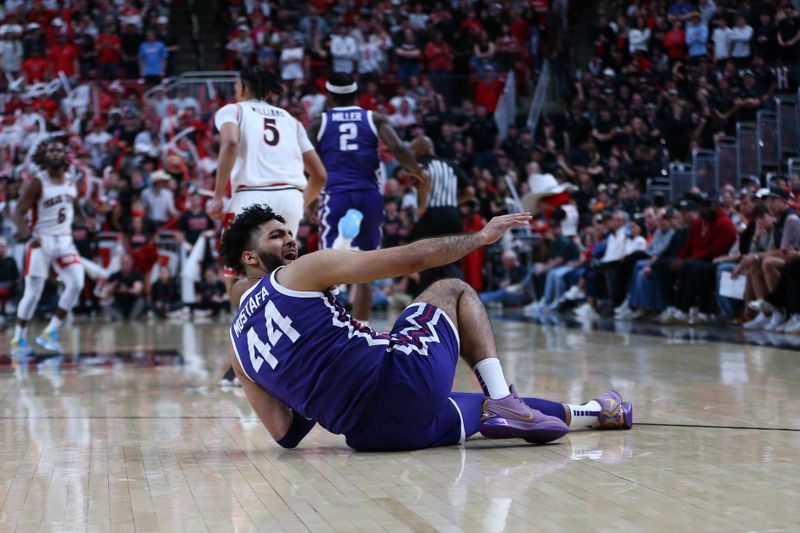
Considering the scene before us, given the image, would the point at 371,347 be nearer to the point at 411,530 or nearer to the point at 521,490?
the point at 521,490

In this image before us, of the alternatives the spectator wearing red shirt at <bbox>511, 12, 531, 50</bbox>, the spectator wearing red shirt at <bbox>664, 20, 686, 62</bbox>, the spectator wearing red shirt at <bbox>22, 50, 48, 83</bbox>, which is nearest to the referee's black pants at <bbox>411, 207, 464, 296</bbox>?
the spectator wearing red shirt at <bbox>664, 20, 686, 62</bbox>

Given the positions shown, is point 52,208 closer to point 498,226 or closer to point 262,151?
point 262,151

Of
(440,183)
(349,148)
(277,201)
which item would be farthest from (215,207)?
(440,183)

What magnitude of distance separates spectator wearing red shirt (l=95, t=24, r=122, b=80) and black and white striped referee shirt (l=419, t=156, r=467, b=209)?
37.3 ft

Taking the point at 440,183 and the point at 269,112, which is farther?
the point at 440,183

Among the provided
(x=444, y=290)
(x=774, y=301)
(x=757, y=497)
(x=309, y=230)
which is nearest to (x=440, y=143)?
(x=309, y=230)

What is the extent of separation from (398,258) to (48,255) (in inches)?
274

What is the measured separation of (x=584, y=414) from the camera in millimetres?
4711

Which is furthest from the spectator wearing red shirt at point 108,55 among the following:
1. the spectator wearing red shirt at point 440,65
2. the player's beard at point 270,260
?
the player's beard at point 270,260

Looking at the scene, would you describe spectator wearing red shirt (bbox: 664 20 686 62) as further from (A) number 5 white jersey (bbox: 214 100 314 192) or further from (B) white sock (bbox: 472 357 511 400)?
(B) white sock (bbox: 472 357 511 400)

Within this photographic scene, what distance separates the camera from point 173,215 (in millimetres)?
17031

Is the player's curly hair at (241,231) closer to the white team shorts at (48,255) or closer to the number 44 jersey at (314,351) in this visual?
the number 44 jersey at (314,351)

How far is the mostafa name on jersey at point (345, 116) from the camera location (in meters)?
8.22

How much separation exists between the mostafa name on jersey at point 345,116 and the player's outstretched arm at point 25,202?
3.07 meters
